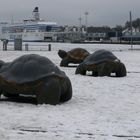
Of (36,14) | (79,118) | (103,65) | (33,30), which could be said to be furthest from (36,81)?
(36,14)

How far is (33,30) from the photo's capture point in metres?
127

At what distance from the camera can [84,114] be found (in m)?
9.17

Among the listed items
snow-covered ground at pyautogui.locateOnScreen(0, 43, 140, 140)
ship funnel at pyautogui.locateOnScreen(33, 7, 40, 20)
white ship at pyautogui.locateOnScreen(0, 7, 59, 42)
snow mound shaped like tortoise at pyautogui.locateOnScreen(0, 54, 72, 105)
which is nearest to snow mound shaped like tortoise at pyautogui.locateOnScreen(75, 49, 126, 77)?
snow-covered ground at pyautogui.locateOnScreen(0, 43, 140, 140)

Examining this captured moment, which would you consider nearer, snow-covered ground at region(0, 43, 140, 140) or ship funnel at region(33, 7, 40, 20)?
snow-covered ground at region(0, 43, 140, 140)

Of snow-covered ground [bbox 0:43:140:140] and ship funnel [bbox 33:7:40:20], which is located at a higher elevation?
ship funnel [bbox 33:7:40:20]

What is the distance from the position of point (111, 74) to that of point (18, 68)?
27.2 feet

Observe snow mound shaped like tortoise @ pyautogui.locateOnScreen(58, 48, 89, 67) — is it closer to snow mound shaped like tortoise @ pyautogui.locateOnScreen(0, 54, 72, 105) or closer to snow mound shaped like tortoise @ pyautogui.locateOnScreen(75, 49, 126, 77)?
snow mound shaped like tortoise @ pyautogui.locateOnScreen(75, 49, 126, 77)

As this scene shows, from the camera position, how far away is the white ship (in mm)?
125562

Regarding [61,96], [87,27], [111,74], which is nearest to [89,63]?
[111,74]

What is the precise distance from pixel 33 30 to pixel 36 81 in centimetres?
11722

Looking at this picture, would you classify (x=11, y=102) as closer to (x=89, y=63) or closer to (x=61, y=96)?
(x=61, y=96)

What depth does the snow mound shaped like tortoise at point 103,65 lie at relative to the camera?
17.3m

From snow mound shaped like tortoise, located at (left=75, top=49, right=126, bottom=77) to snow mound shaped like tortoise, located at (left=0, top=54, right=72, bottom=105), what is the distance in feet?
21.5

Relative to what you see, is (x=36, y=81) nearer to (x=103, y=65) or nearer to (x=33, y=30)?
(x=103, y=65)
